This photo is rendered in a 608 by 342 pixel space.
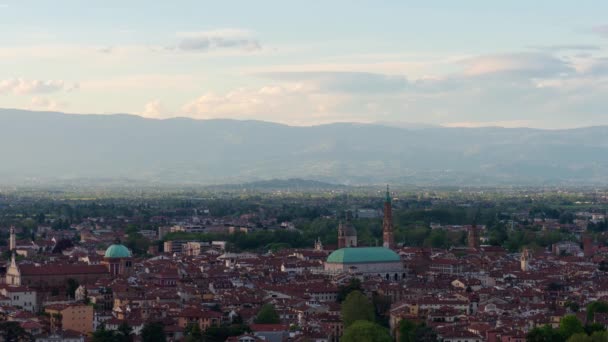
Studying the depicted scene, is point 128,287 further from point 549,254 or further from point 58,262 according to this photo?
point 549,254

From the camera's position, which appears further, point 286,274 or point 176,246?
point 176,246

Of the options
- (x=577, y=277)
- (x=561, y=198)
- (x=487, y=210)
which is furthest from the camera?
(x=561, y=198)

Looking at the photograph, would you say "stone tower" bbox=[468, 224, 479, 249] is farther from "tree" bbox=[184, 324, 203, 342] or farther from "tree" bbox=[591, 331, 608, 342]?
"tree" bbox=[591, 331, 608, 342]

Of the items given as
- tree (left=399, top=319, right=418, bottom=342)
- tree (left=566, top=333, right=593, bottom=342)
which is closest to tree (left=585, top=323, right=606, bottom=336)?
tree (left=566, top=333, right=593, bottom=342)

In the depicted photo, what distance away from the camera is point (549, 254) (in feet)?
285

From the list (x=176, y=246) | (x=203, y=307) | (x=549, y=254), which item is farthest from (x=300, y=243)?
(x=203, y=307)

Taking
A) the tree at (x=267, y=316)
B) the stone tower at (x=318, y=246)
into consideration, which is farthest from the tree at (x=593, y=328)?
the stone tower at (x=318, y=246)

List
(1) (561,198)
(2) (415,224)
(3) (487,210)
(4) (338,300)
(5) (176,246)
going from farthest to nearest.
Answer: (1) (561,198) → (3) (487,210) → (2) (415,224) → (5) (176,246) → (4) (338,300)

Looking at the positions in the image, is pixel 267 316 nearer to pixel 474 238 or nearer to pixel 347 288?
pixel 347 288

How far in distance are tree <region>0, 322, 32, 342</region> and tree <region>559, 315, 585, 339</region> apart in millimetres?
15659

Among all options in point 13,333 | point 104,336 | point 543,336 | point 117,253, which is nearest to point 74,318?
point 13,333

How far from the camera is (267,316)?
5012 cm

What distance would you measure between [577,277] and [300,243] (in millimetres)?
31858

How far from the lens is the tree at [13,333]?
44.2 meters
